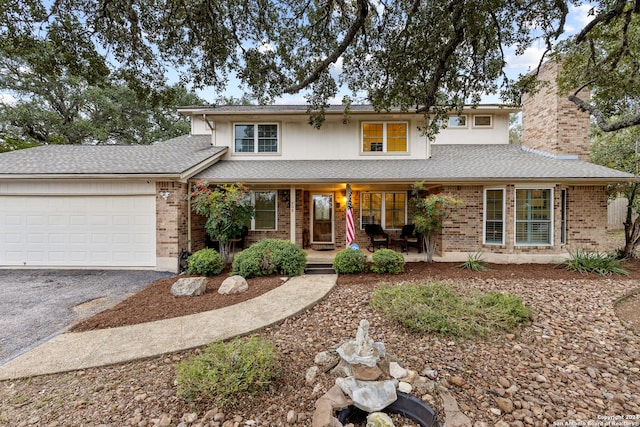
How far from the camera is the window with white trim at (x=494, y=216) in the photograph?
8180mm

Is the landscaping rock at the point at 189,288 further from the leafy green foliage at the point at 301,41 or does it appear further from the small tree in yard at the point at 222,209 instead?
the leafy green foliage at the point at 301,41

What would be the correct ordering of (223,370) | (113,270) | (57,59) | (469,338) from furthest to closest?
(113,270)
(57,59)
(469,338)
(223,370)

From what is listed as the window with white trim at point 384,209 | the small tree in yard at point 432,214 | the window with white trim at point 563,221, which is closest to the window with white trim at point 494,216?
the small tree in yard at point 432,214

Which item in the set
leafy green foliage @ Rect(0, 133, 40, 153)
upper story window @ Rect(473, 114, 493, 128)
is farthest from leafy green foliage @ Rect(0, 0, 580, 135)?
leafy green foliage @ Rect(0, 133, 40, 153)

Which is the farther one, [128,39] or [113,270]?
[113,270]

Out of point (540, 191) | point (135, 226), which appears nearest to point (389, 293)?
point (540, 191)

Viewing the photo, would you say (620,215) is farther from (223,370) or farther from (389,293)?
(223,370)

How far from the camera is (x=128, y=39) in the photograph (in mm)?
5785

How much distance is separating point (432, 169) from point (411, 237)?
7.69 feet

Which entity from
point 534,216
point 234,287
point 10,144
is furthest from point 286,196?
point 10,144

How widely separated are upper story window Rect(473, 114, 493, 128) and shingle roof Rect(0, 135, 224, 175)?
10.2 meters

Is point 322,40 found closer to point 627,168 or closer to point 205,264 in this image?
point 205,264

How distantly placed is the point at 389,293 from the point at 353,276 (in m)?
1.84

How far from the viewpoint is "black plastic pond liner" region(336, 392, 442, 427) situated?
2309mm
